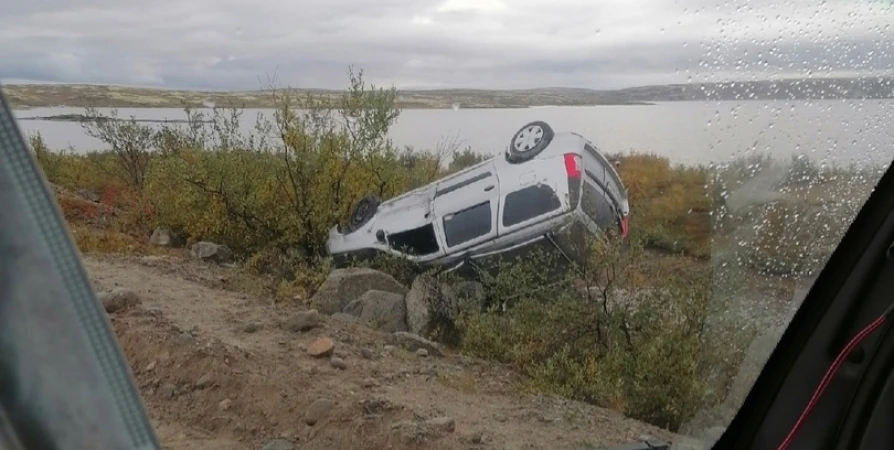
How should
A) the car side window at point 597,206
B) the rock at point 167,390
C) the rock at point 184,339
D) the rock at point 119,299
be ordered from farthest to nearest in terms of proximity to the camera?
the car side window at point 597,206 < the rock at point 184,339 < the rock at point 167,390 < the rock at point 119,299

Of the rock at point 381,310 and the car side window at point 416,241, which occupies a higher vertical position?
the car side window at point 416,241

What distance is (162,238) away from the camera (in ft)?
9.00

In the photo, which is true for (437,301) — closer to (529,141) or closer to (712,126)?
(529,141)

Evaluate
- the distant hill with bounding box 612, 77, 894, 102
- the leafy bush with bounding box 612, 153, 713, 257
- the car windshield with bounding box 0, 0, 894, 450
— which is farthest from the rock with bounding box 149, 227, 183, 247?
the distant hill with bounding box 612, 77, 894, 102

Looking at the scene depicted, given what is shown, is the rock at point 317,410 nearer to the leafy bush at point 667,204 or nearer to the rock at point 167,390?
the rock at point 167,390

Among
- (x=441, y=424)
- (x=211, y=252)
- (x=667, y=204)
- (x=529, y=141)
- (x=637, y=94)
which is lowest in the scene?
(x=441, y=424)

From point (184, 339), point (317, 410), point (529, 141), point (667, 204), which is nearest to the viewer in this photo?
point (184, 339)

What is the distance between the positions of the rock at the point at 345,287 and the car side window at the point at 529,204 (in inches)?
17.4

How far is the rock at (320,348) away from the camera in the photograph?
290 cm

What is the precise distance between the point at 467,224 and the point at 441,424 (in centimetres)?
65

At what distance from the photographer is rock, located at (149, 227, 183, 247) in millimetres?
2740

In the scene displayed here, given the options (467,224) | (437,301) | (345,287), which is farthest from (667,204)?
(345,287)

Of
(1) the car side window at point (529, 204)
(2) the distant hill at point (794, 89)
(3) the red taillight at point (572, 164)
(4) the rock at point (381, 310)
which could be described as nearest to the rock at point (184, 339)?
(4) the rock at point (381, 310)

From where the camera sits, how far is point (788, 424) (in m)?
2.85
